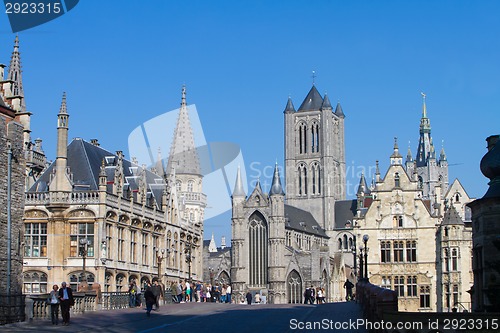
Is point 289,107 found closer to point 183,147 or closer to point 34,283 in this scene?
point 183,147

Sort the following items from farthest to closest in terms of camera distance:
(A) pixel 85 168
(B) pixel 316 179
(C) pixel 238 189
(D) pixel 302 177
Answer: (D) pixel 302 177, (B) pixel 316 179, (C) pixel 238 189, (A) pixel 85 168

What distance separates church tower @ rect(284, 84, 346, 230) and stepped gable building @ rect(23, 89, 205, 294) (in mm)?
69687

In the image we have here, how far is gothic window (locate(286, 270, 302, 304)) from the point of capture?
354 ft

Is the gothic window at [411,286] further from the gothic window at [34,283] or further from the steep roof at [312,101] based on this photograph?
the steep roof at [312,101]

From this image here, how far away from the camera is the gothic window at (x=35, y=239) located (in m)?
55.0

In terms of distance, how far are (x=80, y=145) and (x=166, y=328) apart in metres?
37.5

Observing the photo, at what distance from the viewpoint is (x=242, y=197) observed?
370ft

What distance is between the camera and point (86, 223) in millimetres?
55531

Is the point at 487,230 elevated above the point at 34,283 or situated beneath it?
elevated above

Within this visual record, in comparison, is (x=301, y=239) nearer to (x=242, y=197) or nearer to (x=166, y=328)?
(x=242, y=197)

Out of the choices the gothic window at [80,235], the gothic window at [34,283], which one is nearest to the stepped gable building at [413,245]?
the gothic window at [80,235]

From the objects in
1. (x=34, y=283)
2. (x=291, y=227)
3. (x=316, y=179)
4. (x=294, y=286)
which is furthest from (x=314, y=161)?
(x=34, y=283)

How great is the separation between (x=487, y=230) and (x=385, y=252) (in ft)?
164

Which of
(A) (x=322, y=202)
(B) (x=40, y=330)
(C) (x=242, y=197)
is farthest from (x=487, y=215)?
(A) (x=322, y=202)
